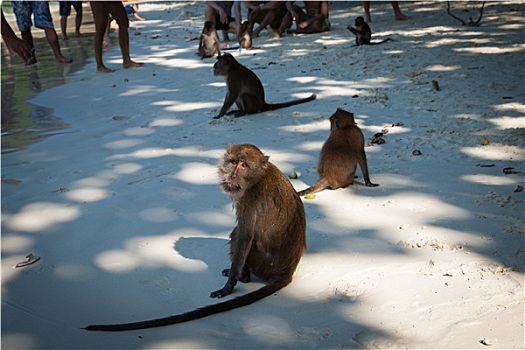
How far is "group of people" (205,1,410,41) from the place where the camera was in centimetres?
1311

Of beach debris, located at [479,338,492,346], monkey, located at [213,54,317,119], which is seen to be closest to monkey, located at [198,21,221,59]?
monkey, located at [213,54,317,119]

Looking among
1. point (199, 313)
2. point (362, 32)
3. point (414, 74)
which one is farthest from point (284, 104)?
point (199, 313)

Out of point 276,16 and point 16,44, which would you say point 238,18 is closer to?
point 276,16

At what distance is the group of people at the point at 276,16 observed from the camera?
13.1 metres

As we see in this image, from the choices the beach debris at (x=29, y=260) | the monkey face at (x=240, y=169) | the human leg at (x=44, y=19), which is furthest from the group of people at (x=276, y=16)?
the monkey face at (x=240, y=169)

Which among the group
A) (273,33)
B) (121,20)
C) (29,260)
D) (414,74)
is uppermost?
(121,20)

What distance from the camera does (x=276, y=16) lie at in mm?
13508

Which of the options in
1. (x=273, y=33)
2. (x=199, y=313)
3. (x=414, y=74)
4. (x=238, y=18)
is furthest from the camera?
(x=273, y=33)

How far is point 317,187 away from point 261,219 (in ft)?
4.72

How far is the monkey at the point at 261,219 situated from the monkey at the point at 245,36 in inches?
329

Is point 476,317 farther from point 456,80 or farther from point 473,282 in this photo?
point 456,80

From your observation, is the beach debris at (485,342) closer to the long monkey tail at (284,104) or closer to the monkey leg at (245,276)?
the monkey leg at (245,276)

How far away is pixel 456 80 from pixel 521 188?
3.51 meters

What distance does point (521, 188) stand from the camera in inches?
185
